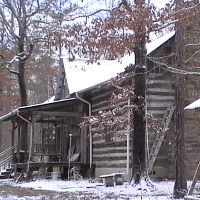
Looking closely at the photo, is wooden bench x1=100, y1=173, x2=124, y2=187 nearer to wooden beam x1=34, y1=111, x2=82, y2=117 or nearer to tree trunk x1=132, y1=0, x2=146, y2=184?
tree trunk x1=132, y1=0, x2=146, y2=184

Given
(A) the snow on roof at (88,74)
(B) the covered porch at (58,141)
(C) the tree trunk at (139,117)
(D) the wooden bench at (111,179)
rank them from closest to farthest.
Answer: (C) the tree trunk at (139,117), (D) the wooden bench at (111,179), (B) the covered porch at (58,141), (A) the snow on roof at (88,74)

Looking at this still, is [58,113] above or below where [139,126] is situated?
above

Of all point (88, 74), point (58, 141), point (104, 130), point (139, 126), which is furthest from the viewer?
point (58, 141)

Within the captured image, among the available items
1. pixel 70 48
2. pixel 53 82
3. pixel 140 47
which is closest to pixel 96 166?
pixel 140 47

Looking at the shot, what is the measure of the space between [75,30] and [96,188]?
20.1 feet

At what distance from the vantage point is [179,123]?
→ 38.9 feet

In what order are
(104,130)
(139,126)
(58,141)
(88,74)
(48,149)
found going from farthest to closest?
(58,141), (88,74), (48,149), (104,130), (139,126)

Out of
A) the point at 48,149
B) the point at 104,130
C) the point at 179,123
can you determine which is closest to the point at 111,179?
the point at 104,130

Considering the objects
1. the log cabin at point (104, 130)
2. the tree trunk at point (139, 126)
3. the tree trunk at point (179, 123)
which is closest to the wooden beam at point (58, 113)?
the log cabin at point (104, 130)

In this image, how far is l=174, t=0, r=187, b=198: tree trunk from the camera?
11562 mm

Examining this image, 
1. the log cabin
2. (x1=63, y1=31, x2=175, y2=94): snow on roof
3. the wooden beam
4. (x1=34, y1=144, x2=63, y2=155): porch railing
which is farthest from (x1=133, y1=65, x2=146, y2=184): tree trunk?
(x1=34, y1=144, x2=63, y2=155): porch railing

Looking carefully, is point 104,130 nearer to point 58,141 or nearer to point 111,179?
point 111,179

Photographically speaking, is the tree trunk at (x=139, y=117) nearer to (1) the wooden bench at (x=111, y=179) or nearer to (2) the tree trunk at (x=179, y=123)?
(1) the wooden bench at (x=111, y=179)

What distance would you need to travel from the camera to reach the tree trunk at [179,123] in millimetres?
11562
